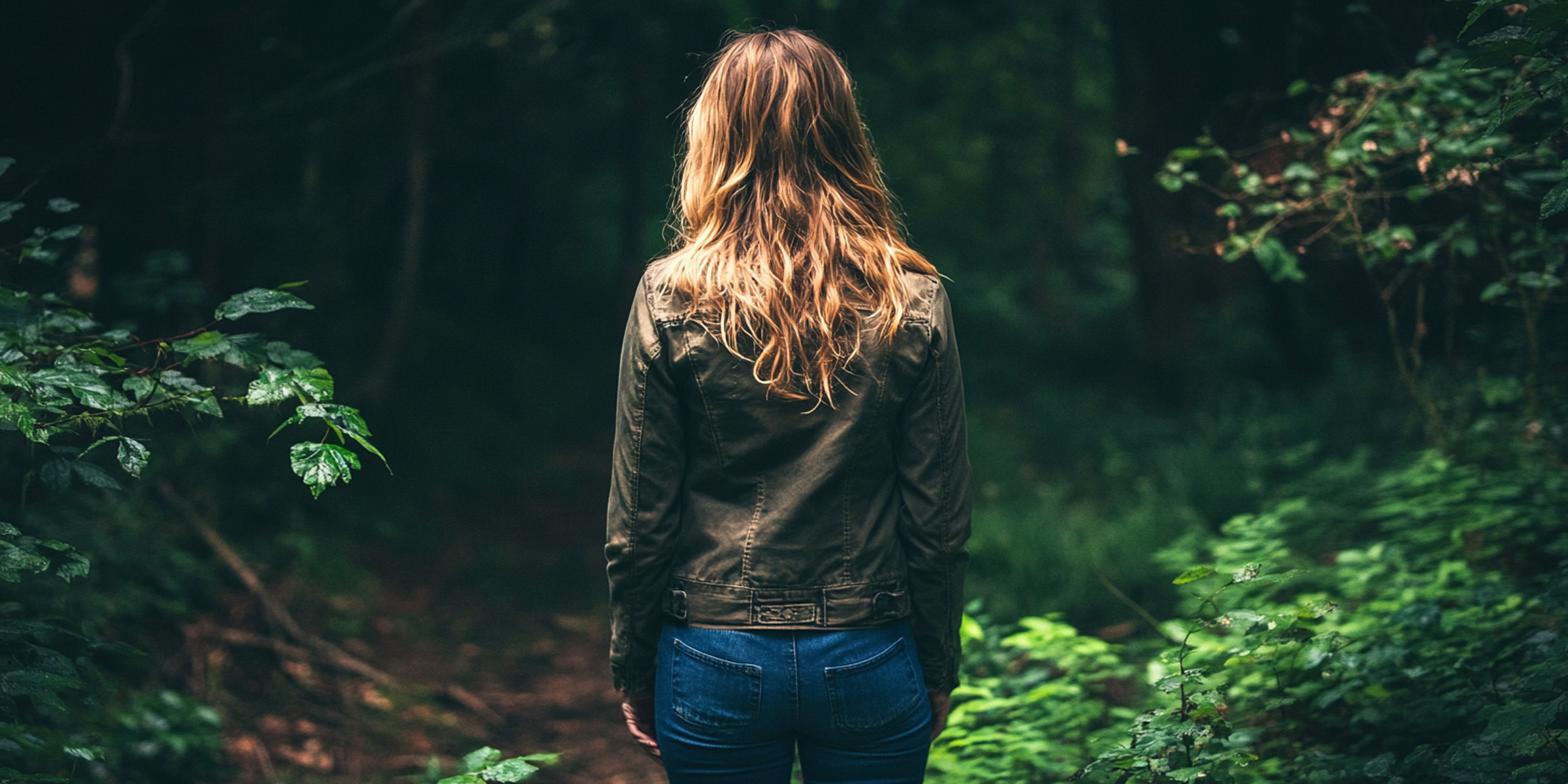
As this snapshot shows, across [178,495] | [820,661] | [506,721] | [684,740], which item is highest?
[820,661]

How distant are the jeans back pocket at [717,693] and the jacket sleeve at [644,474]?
0.18 m

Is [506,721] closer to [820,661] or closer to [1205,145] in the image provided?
[820,661]

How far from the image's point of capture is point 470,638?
5949 millimetres

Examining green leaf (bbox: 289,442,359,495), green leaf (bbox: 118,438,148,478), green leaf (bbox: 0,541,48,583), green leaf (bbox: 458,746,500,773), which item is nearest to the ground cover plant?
green leaf (bbox: 458,746,500,773)

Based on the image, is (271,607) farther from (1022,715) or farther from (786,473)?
(786,473)

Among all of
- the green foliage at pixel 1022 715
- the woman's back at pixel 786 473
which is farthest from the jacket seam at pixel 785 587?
the green foliage at pixel 1022 715

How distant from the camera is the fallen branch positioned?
509 cm

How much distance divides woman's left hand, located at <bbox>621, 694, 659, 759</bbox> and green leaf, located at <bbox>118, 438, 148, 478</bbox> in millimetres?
1072

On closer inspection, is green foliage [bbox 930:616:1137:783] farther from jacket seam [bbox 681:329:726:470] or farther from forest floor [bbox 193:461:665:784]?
forest floor [bbox 193:461:665:784]

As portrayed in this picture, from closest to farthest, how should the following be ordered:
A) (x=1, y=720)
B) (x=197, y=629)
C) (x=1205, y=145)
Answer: (x=1, y=720) < (x=1205, y=145) < (x=197, y=629)

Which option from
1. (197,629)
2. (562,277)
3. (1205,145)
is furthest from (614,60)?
(1205,145)

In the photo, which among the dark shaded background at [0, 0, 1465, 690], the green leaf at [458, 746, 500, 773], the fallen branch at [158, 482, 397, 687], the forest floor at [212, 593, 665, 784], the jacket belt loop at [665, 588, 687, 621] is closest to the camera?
the jacket belt loop at [665, 588, 687, 621]

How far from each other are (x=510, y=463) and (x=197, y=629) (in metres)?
4.30

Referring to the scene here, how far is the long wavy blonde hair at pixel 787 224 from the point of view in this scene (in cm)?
181
